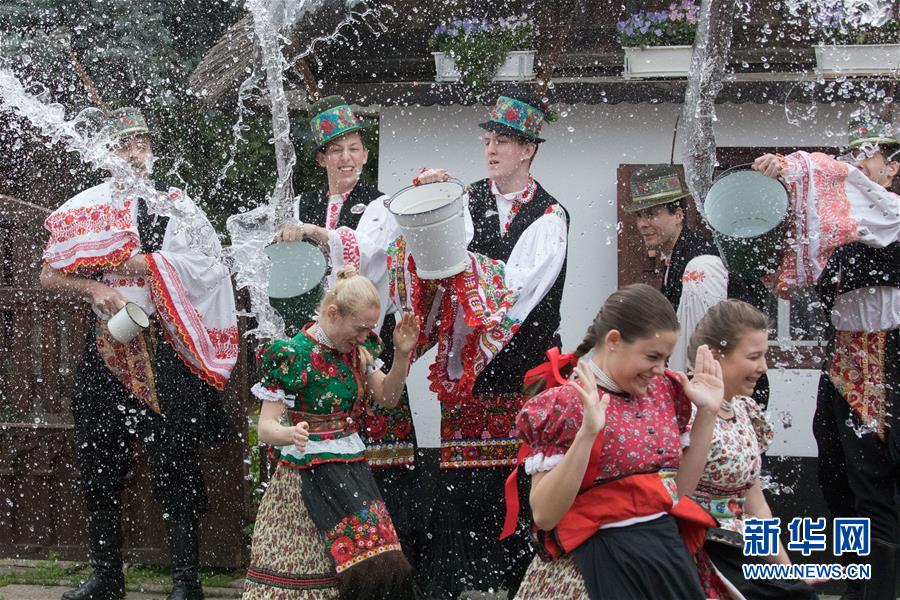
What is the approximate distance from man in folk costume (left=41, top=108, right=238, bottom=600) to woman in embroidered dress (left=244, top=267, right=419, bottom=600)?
3.71 ft

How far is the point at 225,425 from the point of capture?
5406 millimetres

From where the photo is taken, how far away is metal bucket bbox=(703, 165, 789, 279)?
4.35 metres

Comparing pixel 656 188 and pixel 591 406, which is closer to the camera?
pixel 591 406

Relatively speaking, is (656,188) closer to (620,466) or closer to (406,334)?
(406,334)

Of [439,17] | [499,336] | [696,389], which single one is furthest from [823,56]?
[696,389]

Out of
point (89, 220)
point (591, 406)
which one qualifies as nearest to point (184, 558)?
point (89, 220)

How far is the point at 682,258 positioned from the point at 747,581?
1.86m

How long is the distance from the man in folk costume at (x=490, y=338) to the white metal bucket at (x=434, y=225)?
0.87 feet

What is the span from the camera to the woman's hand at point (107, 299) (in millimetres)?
5039

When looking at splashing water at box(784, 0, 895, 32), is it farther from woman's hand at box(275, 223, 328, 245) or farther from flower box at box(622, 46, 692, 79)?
woman's hand at box(275, 223, 328, 245)

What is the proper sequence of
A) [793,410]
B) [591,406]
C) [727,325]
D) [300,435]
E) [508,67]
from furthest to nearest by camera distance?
[508,67] → [793,410] → [300,435] → [727,325] → [591,406]

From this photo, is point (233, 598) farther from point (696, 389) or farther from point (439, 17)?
point (439, 17)

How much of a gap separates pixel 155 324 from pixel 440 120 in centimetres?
233

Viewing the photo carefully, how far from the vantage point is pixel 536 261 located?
15.9ft
